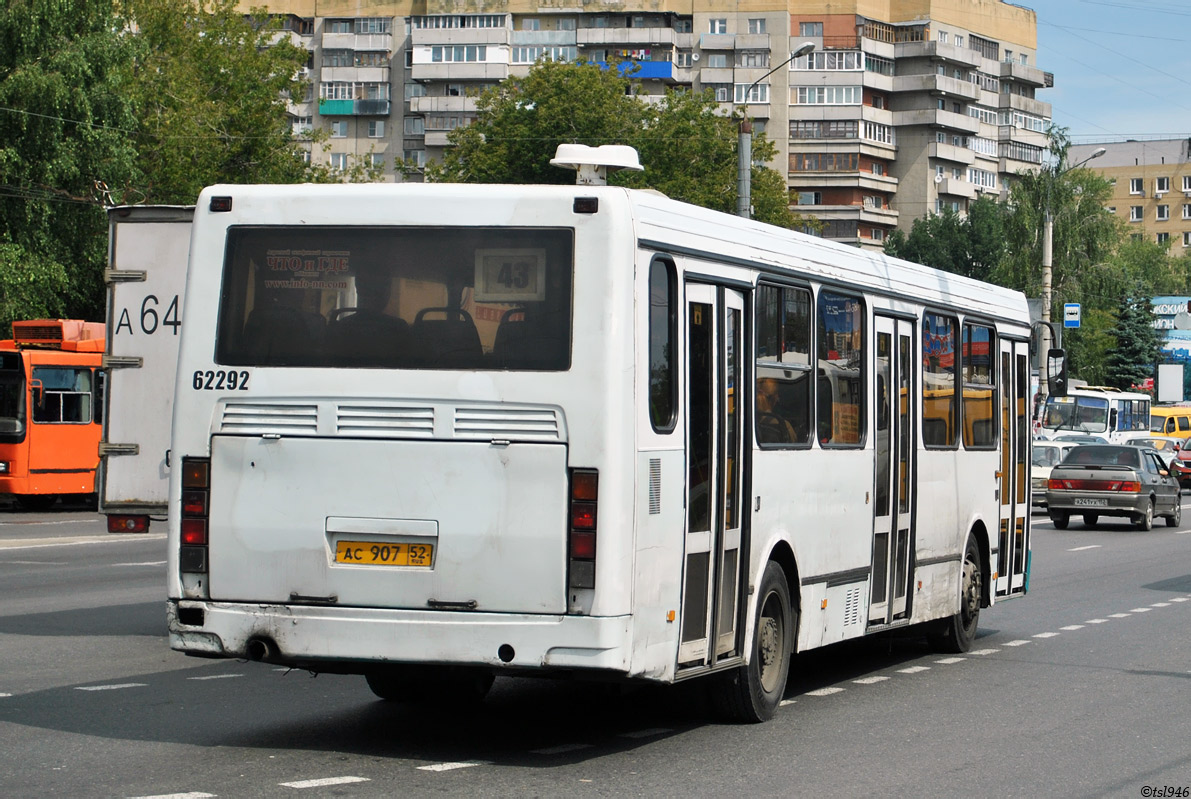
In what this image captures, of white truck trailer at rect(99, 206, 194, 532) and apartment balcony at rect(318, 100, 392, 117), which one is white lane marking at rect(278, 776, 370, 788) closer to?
white truck trailer at rect(99, 206, 194, 532)

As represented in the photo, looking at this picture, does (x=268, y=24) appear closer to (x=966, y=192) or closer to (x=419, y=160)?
Result: (x=419, y=160)

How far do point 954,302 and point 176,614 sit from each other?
7054 millimetres

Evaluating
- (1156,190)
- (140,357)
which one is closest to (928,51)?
(1156,190)

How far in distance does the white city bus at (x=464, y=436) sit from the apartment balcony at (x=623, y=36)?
101 m

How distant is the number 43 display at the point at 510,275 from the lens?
8.11m

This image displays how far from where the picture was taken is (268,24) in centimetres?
6450

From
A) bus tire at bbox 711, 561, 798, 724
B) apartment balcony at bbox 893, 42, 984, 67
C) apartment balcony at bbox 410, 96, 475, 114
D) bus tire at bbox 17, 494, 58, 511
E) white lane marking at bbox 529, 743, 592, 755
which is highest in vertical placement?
apartment balcony at bbox 893, 42, 984, 67

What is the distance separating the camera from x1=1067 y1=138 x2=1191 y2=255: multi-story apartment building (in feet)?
523

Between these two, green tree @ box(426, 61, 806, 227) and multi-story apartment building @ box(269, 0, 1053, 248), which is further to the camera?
multi-story apartment building @ box(269, 0, 1053, 248)

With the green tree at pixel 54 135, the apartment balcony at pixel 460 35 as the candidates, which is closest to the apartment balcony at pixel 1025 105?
the apartment balcony at pixel 460 35

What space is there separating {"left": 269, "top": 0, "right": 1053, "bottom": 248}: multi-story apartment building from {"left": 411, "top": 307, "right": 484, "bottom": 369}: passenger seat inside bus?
97.0 m

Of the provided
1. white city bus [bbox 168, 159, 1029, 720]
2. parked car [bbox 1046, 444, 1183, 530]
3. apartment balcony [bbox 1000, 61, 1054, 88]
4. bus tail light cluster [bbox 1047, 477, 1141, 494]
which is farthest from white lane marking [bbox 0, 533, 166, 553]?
apartment balcony [bbox 1000, 61, 1054, 88]

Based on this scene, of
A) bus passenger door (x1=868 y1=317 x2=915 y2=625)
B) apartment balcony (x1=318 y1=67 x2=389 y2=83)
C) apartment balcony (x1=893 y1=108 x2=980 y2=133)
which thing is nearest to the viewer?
bus passenger door (x1=868 y1=317 x2=915 y2=625)

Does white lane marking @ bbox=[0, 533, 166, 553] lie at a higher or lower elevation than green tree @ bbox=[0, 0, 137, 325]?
lower
